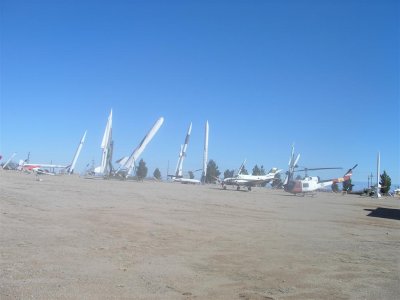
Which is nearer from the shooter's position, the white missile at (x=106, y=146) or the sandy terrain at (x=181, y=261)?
the sandy terrain at (x=181, y=261)

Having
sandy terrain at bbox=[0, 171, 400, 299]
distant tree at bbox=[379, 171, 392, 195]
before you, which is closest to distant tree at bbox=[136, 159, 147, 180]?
distant tree at bbox=[379, 171, 392, 195]

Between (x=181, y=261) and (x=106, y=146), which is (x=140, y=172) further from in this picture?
(x=181, y=261)

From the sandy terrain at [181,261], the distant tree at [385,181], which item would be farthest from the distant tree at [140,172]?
the sandy terrain at [181,261]

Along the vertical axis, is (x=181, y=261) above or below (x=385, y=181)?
below

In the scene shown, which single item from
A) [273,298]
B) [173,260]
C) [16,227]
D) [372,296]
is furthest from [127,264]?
[16,227]

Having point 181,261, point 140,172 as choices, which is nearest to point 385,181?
point 140,172

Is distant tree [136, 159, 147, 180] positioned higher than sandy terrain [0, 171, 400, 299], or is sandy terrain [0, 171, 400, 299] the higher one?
distant tree [136, 159, 147, 180]

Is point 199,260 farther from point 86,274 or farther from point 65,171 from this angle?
point 65,171

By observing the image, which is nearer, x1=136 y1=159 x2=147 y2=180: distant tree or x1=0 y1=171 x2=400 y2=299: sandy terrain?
x1=0 y1=171 x2=400 y2=299: sandy terrain

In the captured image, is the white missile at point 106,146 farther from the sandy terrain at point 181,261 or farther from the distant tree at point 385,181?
the sandy terrain at point 181,261

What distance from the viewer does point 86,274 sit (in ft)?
21.1

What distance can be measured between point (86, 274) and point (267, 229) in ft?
27.1

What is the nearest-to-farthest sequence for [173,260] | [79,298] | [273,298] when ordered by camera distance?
[79,298]
[273,298]
[173,260]

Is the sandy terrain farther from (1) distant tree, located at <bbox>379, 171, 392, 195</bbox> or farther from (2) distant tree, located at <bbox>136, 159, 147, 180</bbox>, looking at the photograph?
(1) distant tree, located at <bbox>379, 171, 392, 195</bbox>
